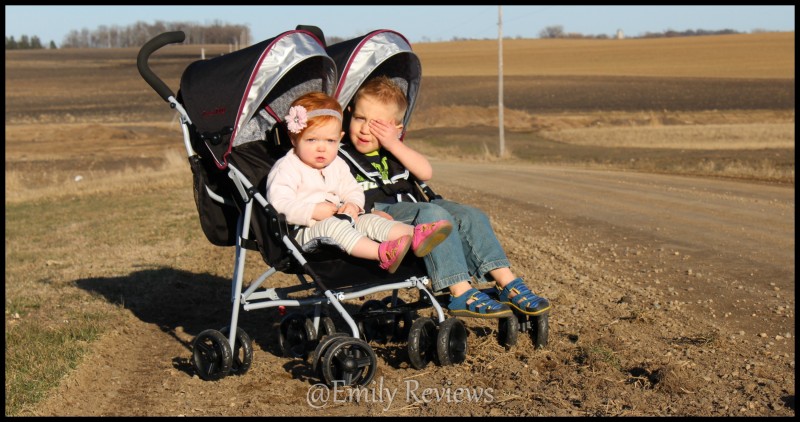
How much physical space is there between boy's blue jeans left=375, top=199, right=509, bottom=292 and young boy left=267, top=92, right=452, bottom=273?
0.73 ft

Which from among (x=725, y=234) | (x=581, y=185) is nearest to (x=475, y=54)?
(x=581, y=185)

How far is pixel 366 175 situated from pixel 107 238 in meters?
7.05

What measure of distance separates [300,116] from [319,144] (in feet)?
0.64

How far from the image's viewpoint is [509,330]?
5816 millimetres

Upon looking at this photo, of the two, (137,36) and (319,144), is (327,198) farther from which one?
(137,36)

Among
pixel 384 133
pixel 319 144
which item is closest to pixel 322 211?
pixel 319 144

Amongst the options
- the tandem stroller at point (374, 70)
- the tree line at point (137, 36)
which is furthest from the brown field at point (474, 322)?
the tree line at point (137, 36)

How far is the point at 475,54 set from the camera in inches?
3661

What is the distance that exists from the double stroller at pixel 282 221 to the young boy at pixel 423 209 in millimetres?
126

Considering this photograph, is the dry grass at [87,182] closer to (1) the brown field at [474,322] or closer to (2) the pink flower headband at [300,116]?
(1) the brown field at [474,322]

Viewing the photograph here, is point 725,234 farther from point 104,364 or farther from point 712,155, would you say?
point 712,155

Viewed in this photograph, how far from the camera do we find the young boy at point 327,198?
5.34 meters

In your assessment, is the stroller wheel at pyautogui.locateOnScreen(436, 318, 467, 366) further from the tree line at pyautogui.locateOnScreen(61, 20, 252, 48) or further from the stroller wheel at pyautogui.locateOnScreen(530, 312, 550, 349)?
the tree line at pyautogui.locateOnScreen(61, 20, 252, 48)

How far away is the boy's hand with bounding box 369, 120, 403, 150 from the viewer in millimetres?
6203
